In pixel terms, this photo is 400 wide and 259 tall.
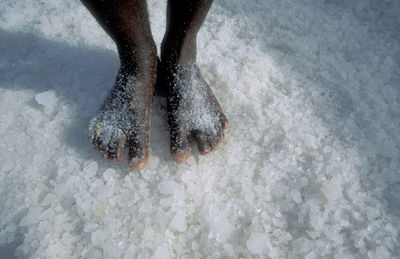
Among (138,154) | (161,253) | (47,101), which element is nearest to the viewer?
(161,253)

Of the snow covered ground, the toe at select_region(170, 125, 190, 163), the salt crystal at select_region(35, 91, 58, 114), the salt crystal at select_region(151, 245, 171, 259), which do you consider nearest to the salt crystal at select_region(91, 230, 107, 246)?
the snow covered ground

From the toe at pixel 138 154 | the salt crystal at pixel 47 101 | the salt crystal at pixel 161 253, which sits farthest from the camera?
the salt crystal at pixel 47 101

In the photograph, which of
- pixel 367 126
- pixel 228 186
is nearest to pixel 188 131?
pixel 228 186

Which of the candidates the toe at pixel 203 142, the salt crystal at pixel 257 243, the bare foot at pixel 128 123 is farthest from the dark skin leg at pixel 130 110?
the salt crystal at pixel 257 243

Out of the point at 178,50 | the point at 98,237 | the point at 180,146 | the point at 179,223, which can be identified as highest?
the point at 178,50

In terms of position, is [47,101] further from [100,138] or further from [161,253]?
[161,253]

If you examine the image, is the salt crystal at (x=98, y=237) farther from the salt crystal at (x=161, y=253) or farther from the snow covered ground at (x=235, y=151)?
the salt crystal at (x=161, y=253)

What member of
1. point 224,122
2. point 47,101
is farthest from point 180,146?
point 47,101
